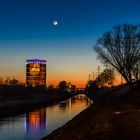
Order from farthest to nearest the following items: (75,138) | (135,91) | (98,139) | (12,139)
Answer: (135,91)
(12,139)
(75,138)
(98,139)

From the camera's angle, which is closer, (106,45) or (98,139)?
(98,139)

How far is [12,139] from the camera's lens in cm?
3497

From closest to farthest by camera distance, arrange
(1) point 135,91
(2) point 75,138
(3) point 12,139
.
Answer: (2) point 75,138 < (3) point 12,139 < (1) point 135,91

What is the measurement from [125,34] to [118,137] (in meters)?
70.1

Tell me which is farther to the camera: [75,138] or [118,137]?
[75,138]

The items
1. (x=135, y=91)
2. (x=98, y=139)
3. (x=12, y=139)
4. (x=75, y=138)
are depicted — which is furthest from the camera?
(x=135, y=91)

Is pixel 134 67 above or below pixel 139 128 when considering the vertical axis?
above

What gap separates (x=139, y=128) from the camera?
2648 cm

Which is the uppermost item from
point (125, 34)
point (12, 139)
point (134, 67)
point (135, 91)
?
point (125, 34)

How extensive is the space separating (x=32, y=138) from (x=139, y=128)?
1246cm

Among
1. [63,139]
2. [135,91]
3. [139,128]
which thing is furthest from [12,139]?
[135,91]

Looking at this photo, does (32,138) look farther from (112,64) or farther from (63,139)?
(112,64)

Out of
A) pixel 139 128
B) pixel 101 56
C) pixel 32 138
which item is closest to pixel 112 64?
pixel 101 56

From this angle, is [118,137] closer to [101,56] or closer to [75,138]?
[75,138]
